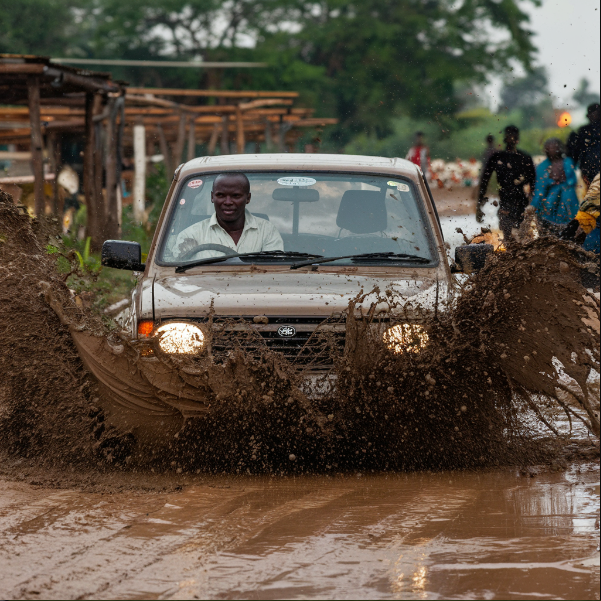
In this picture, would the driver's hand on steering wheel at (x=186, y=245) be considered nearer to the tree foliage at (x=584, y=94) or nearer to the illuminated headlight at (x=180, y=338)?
the illuminated headlight at (x=180, y=338)

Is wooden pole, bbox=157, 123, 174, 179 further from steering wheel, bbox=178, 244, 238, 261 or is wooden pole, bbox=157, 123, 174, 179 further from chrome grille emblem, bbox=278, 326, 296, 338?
chrome grille emblem, bbox=278, 326, 296, 338

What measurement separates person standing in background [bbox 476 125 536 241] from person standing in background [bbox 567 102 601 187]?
0.67 metres

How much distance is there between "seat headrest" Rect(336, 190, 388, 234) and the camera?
20.1 ft

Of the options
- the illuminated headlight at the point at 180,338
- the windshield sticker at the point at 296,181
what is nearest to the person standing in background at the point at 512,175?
the windshield sticker at the point at 296,181

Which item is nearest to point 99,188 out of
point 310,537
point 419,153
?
point 419,153

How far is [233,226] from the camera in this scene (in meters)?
6.25

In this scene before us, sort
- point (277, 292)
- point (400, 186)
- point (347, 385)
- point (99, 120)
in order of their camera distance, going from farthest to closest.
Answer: point (99, 120) → point (400, 186) → point (277, 292) → point (347, 385)

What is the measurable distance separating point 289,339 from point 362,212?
1.44 m

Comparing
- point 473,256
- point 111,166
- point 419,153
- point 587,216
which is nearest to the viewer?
point 473,256

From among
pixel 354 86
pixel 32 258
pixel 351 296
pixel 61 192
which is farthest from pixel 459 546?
pixel 354 86

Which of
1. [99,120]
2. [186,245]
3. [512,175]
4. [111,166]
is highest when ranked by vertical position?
[99,120]

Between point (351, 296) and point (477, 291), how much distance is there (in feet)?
2.15

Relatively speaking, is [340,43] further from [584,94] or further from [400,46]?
[584,94]

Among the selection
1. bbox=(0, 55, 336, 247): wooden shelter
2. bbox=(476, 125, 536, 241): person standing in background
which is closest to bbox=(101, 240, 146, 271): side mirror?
bbox=(476, 125, 536, 241): person standing in background
